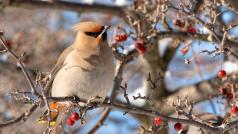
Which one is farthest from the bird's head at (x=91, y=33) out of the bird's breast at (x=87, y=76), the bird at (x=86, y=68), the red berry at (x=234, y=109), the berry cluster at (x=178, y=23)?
the red berry at (x=234, y=109)

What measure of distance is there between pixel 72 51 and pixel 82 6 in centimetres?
52

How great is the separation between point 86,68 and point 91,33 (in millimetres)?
393

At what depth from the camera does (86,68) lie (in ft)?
12.2

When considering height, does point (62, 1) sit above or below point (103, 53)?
above

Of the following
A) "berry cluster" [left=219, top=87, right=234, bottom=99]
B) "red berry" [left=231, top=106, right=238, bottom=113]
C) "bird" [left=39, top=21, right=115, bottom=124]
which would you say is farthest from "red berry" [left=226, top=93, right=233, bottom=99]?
"bird" [left=39, top=21, right=115, bottom=124]

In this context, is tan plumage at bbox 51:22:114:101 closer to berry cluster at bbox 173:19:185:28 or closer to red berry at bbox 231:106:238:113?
berry cluster at bbox 173:19:185:28

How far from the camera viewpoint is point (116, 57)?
4117 mm

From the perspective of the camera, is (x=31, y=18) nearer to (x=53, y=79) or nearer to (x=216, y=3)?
(x=53, y=79)

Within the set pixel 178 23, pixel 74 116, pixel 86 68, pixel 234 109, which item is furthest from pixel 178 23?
pixel 74 116

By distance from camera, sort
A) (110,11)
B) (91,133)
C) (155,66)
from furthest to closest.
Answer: (155,66) < (91,133) < (110,11)

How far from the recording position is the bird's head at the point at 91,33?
12.9 ft

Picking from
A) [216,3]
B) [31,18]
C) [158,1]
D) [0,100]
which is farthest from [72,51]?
[31,18]

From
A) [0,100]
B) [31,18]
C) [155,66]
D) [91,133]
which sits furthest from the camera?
[31,18]

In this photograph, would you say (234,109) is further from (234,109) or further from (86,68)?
(86,68)
